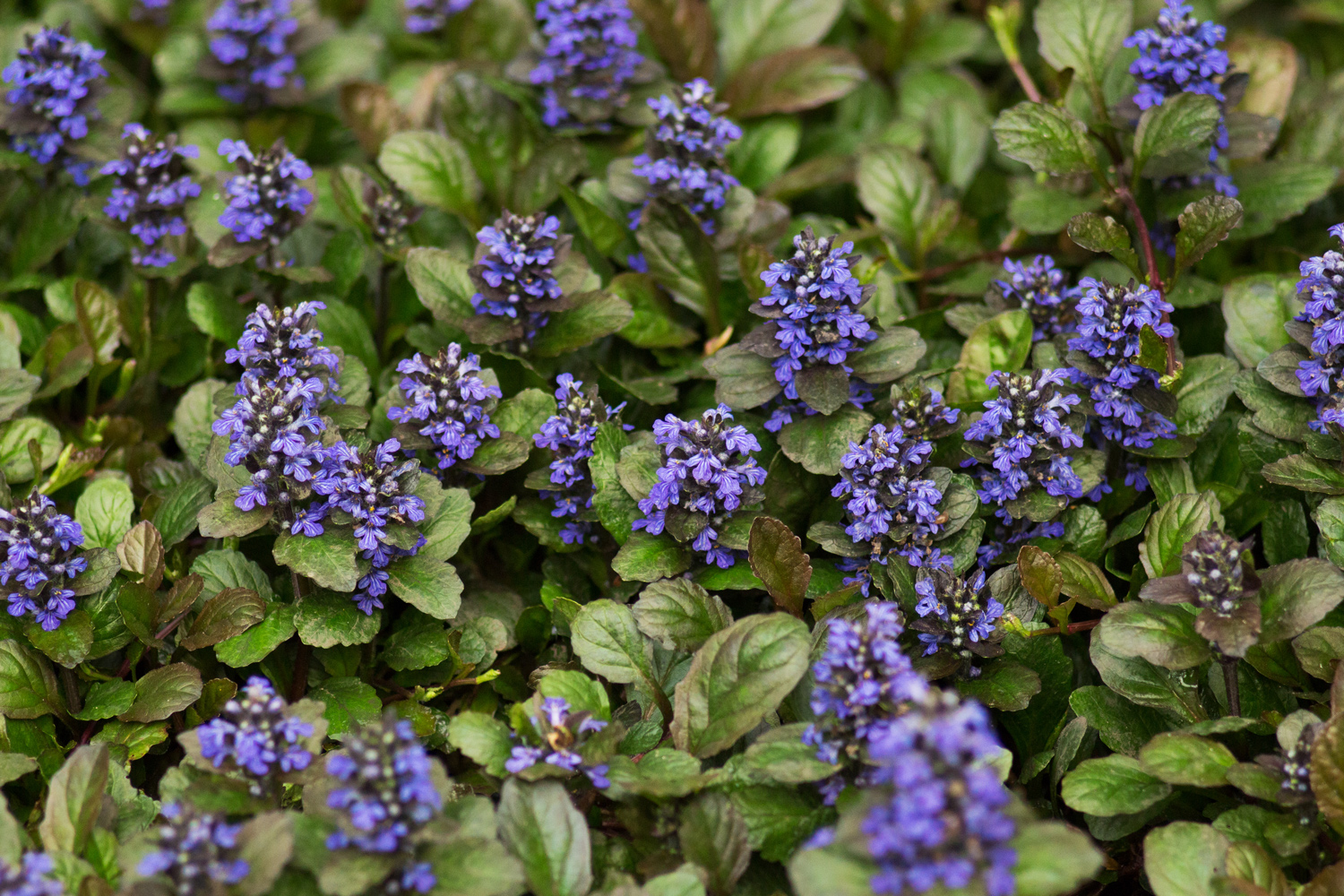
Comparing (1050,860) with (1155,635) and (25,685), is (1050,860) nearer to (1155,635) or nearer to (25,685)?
(1155,635)

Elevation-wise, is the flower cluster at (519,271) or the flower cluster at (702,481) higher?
the flower cluster at (519,271)

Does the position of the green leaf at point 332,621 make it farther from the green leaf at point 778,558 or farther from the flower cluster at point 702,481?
the green leaf at point 778,558

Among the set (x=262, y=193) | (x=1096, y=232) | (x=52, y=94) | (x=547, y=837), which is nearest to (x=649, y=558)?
(x=547, y=837)

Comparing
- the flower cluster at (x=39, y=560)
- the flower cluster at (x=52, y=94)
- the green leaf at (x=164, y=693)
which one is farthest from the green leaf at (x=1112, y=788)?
the flower cluster at (x=52, y=94)

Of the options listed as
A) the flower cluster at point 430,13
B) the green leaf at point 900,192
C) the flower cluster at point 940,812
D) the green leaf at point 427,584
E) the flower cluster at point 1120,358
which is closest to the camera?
the flower cluster at point 940,812

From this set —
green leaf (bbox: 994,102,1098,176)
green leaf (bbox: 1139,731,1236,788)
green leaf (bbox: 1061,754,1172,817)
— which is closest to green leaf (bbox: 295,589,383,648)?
green leaf (bbox: 1061,754,1172,817)
